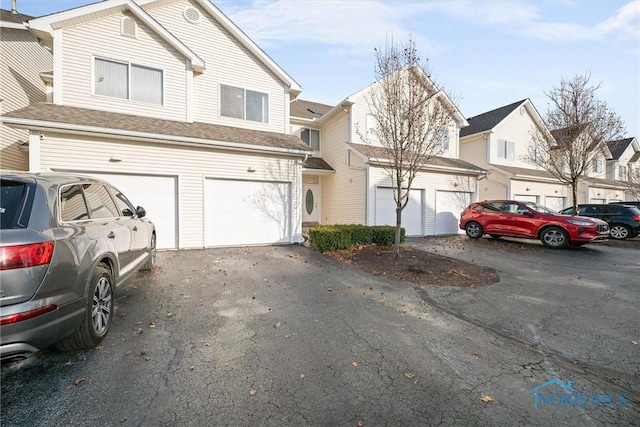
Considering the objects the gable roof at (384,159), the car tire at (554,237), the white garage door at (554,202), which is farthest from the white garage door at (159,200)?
the white garage door at (554,202)

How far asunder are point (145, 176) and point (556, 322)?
33.6 feet

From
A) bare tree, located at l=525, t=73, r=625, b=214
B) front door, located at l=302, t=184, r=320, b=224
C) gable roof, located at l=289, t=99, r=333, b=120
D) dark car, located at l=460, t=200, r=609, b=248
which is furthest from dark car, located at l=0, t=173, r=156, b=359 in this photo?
bare tree, located at l=525, t=73, r=625, b=214

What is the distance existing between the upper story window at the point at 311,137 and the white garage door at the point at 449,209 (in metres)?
7.21

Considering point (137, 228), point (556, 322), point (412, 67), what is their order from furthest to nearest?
point (412, 67), point (137, 228), point (556, 322)

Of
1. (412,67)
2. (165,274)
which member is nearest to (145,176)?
(165,274)

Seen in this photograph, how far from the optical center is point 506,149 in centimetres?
1866

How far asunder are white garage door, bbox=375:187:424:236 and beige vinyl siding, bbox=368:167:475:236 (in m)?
0.21

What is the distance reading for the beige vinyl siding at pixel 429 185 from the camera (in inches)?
496

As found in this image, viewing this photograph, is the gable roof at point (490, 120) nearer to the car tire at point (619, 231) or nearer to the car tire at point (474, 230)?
the car tire at point (619, 231)

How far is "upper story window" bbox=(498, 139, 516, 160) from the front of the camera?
723 inches

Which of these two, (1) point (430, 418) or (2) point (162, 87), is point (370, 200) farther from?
(1) point (430, 418)

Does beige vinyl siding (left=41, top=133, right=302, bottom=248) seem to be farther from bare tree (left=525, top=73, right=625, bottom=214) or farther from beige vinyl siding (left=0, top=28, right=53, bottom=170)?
bare tree (left=525, top=73, right=625, bottom=214)

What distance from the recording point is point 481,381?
272cm

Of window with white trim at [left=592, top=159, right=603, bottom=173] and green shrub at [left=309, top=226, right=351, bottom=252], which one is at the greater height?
window with white trim at [left=592, top=159, right=603, bottom=173]
